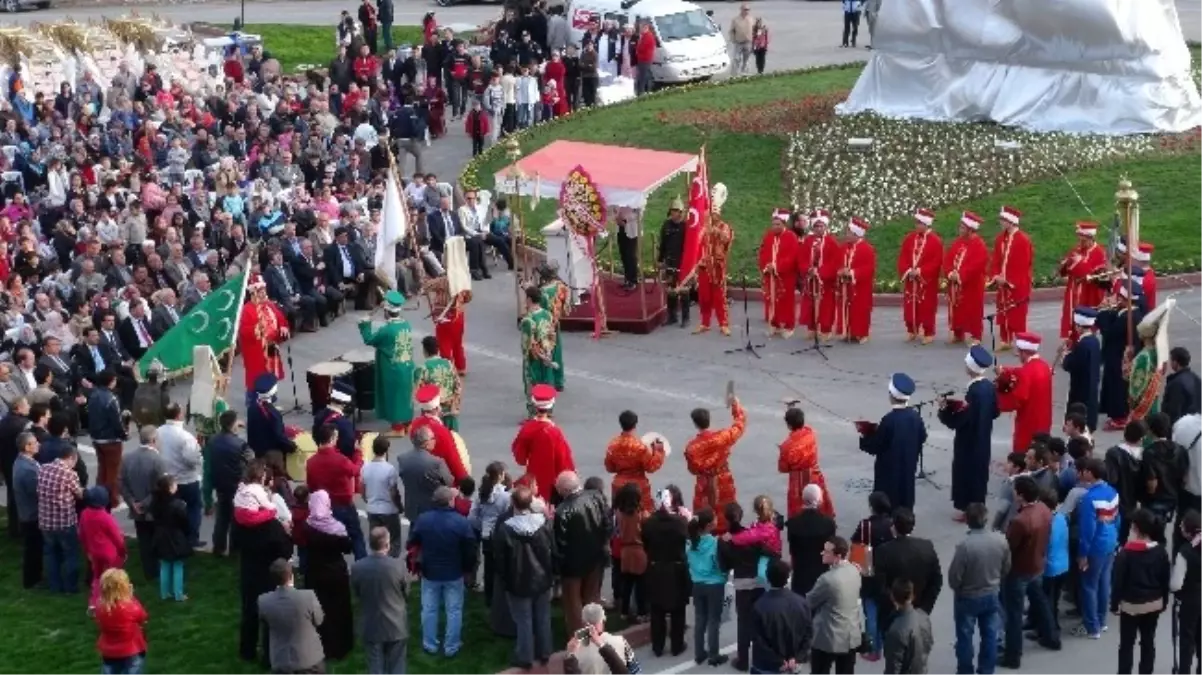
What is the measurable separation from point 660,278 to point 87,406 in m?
8.46

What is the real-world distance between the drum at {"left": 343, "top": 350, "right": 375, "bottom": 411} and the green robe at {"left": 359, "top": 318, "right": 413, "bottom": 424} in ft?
0.91

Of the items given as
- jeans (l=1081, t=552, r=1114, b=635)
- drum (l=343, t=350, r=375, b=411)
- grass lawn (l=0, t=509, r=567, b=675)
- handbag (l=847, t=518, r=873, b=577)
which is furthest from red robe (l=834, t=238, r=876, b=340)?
handbag (l=847, t=518, r=873, b=577)

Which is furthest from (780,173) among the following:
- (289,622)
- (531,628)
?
(289,622)

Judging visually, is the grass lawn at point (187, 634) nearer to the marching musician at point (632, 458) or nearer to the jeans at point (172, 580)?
the jeans at point (172, 580)

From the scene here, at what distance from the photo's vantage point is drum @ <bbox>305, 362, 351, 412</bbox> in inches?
985

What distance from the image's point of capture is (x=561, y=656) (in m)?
18.5

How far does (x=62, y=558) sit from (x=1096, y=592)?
904cm

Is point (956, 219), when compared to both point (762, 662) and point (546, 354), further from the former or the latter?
point (762, 662)

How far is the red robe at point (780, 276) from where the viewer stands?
1101 inches

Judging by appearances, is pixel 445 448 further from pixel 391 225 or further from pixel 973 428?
pixel 391 225

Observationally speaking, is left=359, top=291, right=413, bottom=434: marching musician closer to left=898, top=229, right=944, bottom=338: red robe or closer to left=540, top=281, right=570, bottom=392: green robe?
left=540, top=281, right=570, bottom=392: green robe

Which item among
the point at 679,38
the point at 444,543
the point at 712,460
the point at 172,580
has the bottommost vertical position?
the point at 172,580

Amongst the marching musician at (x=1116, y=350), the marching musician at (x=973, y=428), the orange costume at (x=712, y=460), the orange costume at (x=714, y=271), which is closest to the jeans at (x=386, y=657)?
the orange costume at (x=712, y=460)

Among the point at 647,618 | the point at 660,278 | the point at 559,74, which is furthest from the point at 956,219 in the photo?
the point at 647,618
